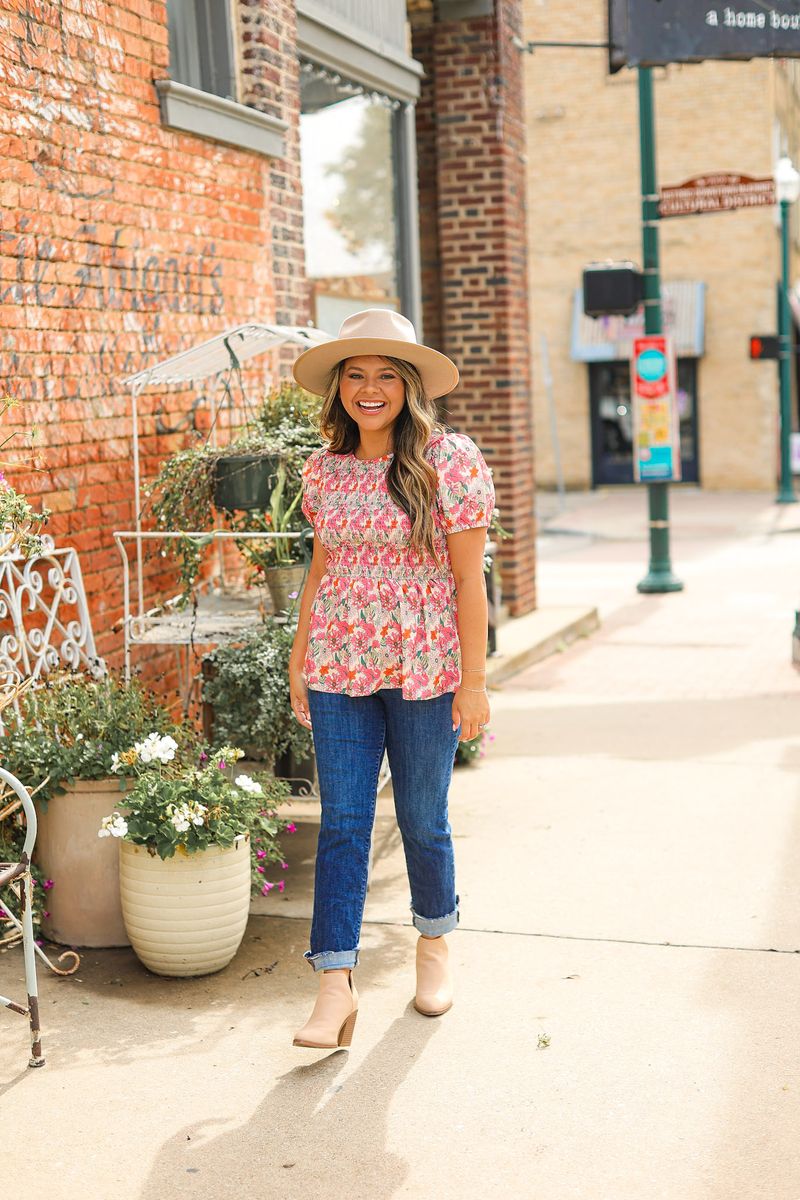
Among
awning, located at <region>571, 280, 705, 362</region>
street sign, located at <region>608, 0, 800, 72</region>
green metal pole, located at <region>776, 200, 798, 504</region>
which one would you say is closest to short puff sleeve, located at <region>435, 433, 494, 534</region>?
street sign, located at <region>608, 0, 800, 72</region>

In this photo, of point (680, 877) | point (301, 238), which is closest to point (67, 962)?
point (680, 877)

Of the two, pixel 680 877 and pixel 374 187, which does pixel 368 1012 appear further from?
pixel 374 187

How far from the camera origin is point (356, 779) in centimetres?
384

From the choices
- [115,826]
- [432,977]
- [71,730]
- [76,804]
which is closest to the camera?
[432,977]

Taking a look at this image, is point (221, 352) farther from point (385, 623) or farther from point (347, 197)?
point (347, 197)

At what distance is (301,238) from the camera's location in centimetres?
793

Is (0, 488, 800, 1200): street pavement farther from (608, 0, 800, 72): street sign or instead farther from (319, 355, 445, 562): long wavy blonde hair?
(608, 0, 800, 72): street sign

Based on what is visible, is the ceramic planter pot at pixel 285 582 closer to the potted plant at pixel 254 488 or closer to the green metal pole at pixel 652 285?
the potted plant at pixel 254 488

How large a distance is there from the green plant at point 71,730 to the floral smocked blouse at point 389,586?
1.01 metres

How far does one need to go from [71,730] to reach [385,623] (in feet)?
4.53

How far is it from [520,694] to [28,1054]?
545cm


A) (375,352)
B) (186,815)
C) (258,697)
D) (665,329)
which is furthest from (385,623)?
(665,329)

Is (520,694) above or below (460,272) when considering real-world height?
below

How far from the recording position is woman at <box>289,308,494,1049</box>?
3791 mm
